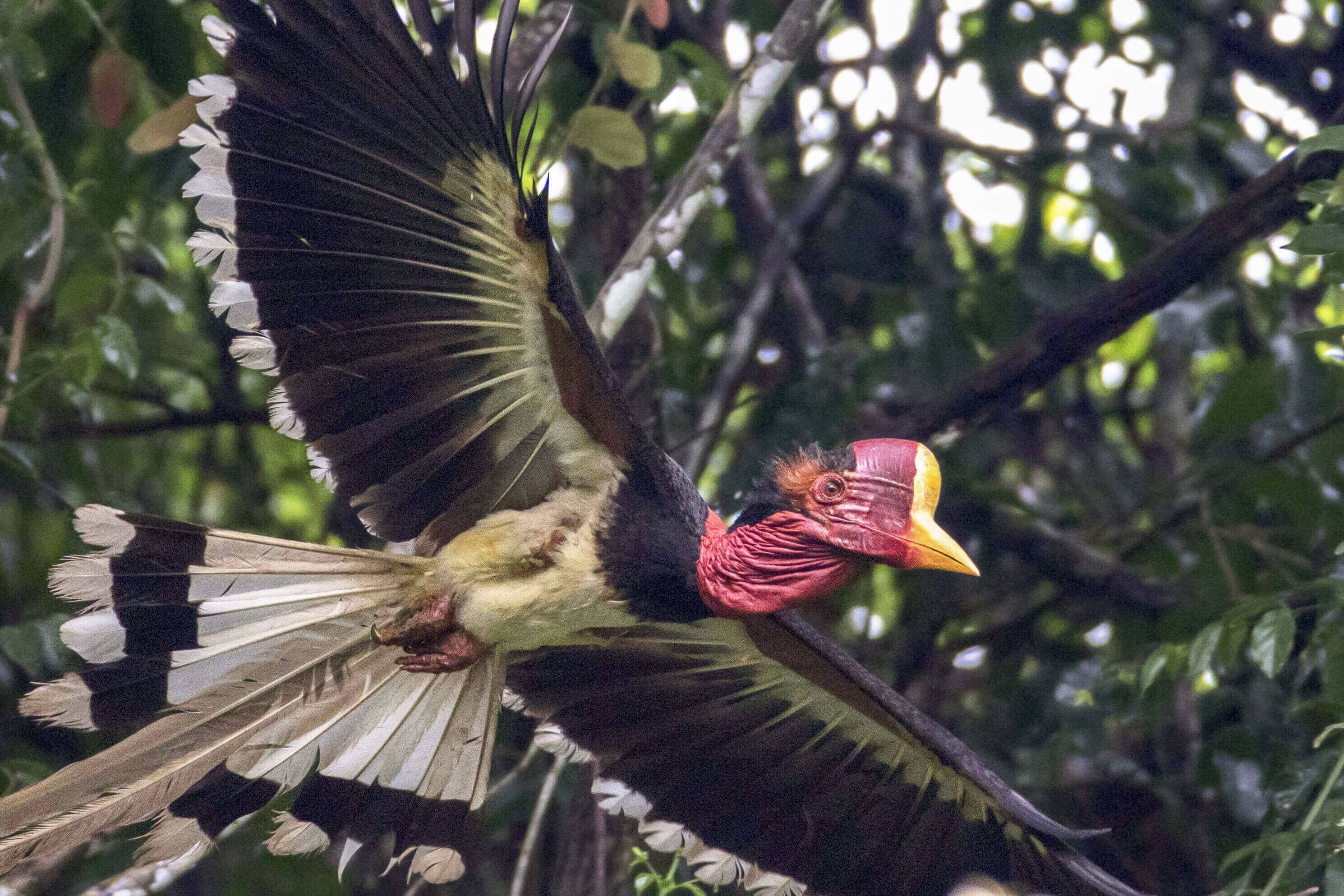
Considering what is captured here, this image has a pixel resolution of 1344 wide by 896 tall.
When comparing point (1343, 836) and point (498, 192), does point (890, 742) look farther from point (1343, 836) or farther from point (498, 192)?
point (498, 192)

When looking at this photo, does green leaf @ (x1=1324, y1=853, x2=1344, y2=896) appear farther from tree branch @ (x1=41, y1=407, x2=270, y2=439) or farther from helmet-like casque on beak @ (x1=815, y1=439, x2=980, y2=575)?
tree branch @ (x1=41, y1=407, x2=270, y2=439)

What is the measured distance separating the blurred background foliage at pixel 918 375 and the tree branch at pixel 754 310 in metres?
0.02

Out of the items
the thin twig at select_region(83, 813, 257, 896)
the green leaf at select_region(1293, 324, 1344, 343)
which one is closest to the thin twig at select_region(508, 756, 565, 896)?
the thin twig at select_region(83, 813, 257, 896)

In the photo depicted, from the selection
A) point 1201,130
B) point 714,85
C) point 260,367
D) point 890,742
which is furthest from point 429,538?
point 1201,130

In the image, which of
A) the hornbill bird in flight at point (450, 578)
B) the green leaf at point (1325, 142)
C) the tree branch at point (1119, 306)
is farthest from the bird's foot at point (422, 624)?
the green leaf at point (1325, 142)

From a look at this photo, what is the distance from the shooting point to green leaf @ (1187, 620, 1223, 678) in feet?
8.45

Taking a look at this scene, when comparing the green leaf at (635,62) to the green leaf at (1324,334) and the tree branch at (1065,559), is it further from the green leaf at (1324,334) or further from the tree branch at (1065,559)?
the tree branch at (1065,559)

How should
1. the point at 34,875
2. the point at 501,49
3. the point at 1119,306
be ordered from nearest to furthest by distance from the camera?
the point at 501,49 → the point at 34,875 → the point at 1119,306

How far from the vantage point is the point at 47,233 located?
10.6 ft

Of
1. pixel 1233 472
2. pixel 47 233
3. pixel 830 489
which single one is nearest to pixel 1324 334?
pixel 830 489

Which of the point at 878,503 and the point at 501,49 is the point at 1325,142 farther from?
the point at 501,49

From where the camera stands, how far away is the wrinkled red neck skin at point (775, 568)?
2551mm

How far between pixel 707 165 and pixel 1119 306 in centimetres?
106

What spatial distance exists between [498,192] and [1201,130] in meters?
2.31
